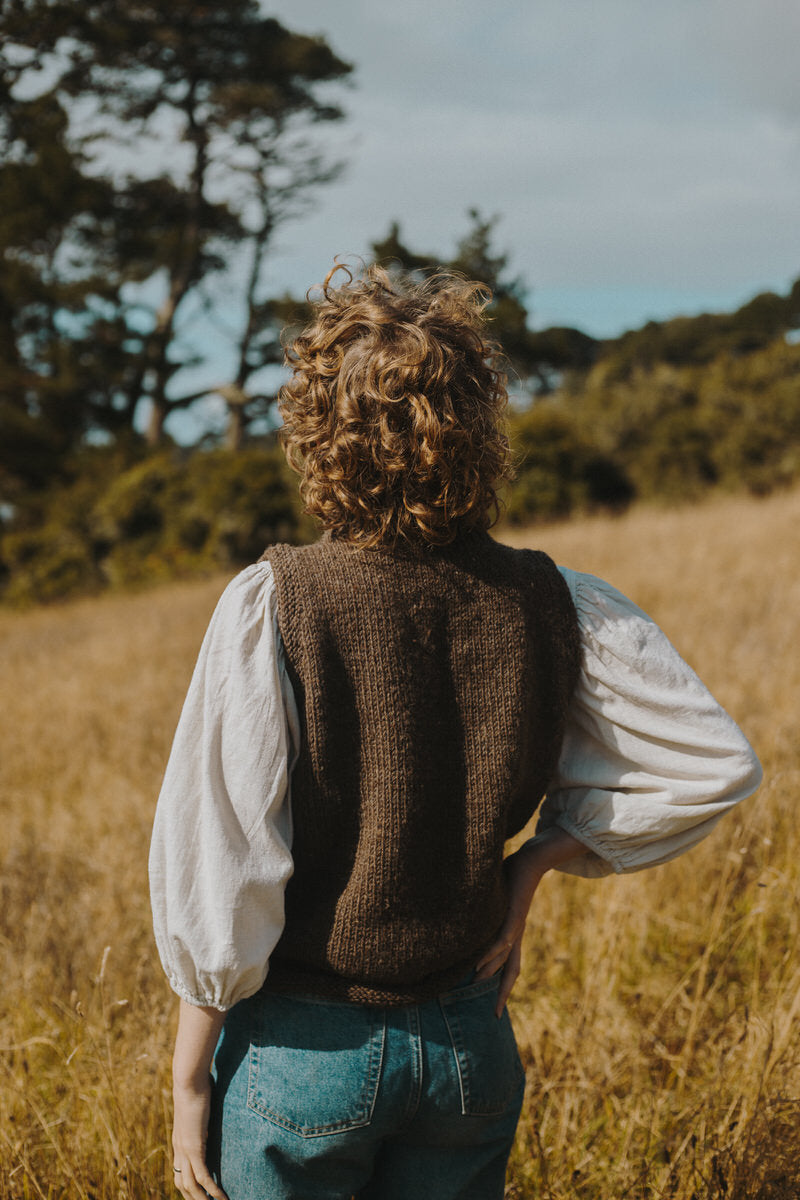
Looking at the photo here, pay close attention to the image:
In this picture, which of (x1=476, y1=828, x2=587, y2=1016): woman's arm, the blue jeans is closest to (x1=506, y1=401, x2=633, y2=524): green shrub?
(x1=476, y1=828, x2=587, y2=1016): woman's arm

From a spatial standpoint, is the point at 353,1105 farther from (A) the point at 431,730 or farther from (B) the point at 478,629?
(B) the point at 478,629

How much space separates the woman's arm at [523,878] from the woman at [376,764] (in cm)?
7

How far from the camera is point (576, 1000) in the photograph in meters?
2.43

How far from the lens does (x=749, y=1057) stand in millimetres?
1864

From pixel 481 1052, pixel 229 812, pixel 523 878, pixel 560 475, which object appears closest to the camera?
pixel 229 812

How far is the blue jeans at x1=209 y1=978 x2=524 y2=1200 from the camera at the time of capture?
1147 mm

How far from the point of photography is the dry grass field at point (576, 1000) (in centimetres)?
175

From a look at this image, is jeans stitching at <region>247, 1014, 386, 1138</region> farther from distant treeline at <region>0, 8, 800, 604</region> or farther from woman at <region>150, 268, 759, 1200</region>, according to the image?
distant treeline at <region>0, 8, 800, 604</region>

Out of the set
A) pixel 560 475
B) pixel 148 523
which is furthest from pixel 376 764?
pixel 148 523

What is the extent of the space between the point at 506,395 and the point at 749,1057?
1.50 metres

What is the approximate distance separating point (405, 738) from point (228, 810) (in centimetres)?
24

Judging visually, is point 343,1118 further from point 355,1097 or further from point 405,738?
point 405,738

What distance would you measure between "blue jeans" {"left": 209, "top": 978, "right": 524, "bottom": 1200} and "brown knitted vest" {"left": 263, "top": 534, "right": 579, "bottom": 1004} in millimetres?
46

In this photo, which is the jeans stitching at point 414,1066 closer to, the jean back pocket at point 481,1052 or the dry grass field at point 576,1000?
the jean back pocket at point 481,1052
